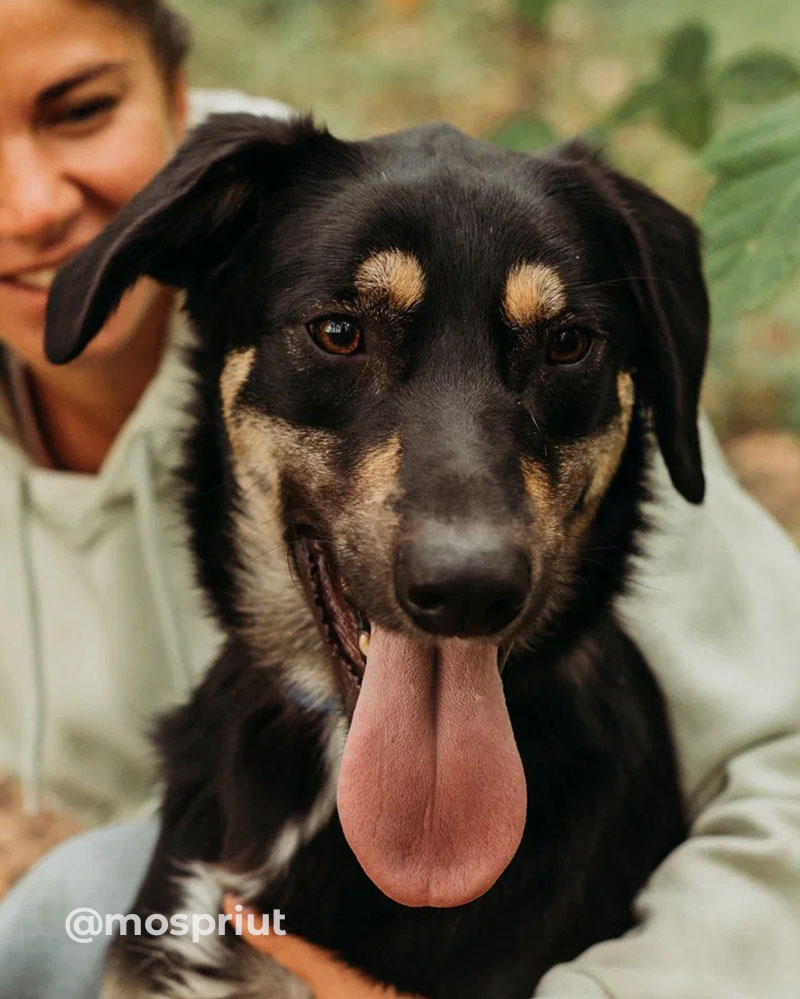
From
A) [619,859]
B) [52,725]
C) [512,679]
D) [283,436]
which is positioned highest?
[283,436]

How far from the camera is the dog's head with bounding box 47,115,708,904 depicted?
1.83 meters

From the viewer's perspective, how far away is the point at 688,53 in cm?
298

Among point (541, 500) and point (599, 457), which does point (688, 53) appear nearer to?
point (599, 457)

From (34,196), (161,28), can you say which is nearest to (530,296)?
(34,196)

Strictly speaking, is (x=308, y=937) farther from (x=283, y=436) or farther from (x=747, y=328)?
(x=747, y=328)

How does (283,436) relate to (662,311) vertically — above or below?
below

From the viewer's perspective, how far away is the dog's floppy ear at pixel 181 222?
200 cm

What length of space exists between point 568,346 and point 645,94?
129 cm

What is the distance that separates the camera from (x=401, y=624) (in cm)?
179

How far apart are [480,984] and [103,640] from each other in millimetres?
1450

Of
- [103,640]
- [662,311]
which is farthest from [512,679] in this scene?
[103,640]

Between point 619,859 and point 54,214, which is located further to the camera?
point 54,214

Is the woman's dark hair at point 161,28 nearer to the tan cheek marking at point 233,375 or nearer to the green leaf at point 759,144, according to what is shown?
the tan cheek marking at point 233,375

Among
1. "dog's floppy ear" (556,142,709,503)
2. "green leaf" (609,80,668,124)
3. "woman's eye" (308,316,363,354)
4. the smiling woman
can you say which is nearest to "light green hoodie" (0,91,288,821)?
the smiling woman
